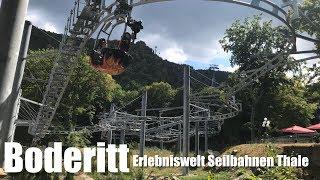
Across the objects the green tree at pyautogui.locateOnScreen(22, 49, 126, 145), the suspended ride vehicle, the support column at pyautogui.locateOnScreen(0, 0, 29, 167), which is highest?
the green tree at pyautogui.locateOnScreen(22, 49, 126, 145)

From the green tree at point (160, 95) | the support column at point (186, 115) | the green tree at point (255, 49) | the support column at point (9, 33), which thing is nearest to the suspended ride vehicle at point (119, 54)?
the support column at point (9, 33)

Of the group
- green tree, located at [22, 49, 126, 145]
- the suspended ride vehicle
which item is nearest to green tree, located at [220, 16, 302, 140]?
green tree, located at [22, 49, 126, 145]

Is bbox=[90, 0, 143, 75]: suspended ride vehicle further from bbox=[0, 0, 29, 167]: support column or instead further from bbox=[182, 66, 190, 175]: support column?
bbox=[182, 66, 190, 175]: support column

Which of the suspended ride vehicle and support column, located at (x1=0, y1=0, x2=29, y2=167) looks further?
the suspended ride vehicle

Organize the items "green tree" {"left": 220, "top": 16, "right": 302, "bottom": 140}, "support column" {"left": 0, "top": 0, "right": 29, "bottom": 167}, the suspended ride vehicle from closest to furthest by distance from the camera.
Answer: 1. "support column" {"left": 0, "top": 0, "right": 29, "bottom": 167}
2. the suspended ride vehicle
3. "green tree" {"left": 220, "top": 16, "right": 302, "bottom": 140}

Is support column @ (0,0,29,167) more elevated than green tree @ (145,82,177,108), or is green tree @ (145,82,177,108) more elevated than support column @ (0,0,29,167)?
green tree @ (145,82,177,108)

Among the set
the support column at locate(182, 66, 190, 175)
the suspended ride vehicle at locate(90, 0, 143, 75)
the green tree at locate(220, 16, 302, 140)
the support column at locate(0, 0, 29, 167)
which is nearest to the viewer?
the support column at locate(0, 0, 29, 167)

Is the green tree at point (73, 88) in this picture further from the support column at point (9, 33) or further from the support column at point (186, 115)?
the support column at point (9, 33)

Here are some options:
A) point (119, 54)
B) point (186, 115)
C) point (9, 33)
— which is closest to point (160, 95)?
point (186, 115)

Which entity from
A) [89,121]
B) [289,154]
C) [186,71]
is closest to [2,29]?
[289,154]

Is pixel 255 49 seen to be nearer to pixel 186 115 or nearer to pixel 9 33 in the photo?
pixel 186 115

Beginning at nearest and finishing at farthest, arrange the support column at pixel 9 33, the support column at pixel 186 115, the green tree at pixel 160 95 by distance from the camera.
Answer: the support column at pixel 9 33 → the support column at pixel 186 115 → the green tree at pixel 160 95

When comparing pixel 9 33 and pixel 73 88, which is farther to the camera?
pixel 73 88

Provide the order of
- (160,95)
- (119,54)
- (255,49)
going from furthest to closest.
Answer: (160,95) → (255,49) → (119,54)
